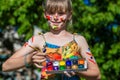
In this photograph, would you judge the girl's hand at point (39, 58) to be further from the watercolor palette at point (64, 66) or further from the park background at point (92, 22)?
the park background at point (92, 22)

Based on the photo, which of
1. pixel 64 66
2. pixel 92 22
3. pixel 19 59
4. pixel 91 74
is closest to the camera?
pixel 64 66

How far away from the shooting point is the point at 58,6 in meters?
4.07

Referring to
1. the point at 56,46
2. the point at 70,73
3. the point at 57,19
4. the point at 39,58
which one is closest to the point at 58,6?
the point at 57,19

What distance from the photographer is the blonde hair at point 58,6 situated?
407cm

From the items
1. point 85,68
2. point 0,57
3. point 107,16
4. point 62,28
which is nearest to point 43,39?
point 62,28

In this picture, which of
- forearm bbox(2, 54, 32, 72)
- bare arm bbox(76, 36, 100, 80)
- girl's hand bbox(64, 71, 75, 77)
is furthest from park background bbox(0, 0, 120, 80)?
girl's hand bbox(64, 71, 75, 77)

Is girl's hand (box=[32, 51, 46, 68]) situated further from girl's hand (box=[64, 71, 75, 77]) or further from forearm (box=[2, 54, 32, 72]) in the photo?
girl's hand (box=[64, 71, 75, 77])

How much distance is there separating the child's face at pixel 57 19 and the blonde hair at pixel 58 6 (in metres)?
0.03

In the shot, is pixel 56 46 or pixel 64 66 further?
pixel 56 46

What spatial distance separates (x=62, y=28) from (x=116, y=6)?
6170 millimetres

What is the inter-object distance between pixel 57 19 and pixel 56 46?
0.23 meters

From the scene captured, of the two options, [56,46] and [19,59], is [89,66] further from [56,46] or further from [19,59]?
[19,59]

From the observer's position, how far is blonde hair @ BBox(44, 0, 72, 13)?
13.4 feet

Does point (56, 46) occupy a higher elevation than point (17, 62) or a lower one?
higher
